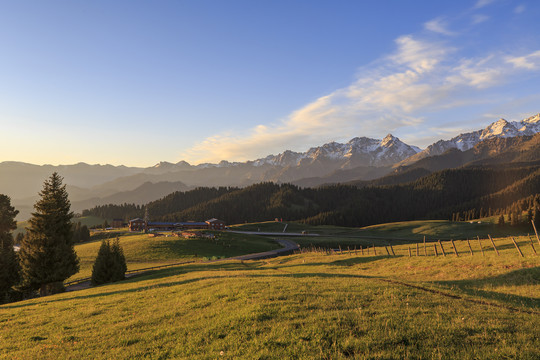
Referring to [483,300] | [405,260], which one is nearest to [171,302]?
[483,300]

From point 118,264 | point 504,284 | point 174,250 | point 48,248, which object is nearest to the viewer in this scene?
point 504,284

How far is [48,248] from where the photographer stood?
48031 mm

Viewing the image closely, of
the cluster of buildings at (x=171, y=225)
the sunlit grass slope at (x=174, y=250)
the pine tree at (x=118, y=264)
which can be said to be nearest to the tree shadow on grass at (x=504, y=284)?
the pine tree at (x=118, y=264)

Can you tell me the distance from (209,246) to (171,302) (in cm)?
8559

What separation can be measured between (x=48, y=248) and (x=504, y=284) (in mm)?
60601

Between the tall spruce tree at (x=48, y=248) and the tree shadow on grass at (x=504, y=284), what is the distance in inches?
2137

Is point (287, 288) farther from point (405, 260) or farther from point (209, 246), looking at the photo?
point (209, 246)

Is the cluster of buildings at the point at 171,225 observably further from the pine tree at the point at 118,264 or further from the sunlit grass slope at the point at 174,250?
the pine tree at the point at 118,264

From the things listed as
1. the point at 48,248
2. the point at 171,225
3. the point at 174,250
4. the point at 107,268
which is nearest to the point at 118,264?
the point at 107,268

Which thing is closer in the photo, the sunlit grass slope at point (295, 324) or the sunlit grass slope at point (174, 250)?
the sunlit grass slope at point (295, 324)

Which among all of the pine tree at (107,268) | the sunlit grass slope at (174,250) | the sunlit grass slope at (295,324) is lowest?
the sunlit grass slope at (174,250)

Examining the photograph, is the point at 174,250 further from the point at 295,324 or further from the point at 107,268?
the point at 295,324

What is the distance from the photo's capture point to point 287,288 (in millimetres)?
22047

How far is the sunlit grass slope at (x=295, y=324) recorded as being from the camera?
1127 cm
